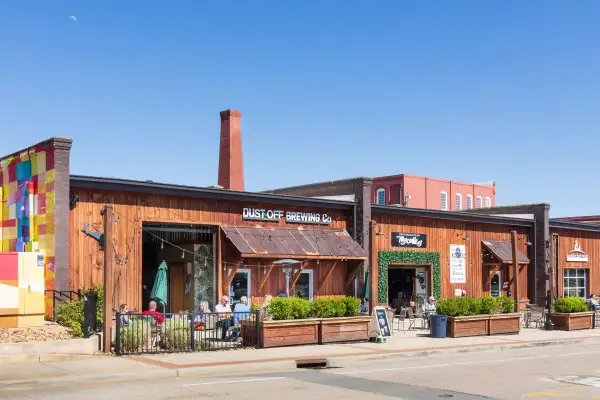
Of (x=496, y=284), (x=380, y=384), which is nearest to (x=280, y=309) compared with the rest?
(x=380, y=384)

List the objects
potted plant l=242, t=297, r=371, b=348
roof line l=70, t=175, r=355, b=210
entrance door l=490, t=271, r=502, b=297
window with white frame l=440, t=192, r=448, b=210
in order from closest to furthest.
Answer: potted plant l=242, t=297, r=371, b=348 → roof line l=70, t=175, r=355, b=210 → entrance door l=490, t=271, r=502, b=297 → window with white frame l=440, t=192, r=448, b=210

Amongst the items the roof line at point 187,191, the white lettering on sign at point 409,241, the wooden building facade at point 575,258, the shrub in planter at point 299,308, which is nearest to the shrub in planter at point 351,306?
the shrub in planter at point 299,308

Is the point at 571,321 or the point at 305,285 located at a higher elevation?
the point at 305,285

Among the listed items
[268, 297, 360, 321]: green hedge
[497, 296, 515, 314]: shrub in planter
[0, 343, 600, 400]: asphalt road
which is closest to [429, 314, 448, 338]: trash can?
[268, 297, 360, 321]: green hedge

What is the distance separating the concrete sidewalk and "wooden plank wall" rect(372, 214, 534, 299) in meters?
9.33

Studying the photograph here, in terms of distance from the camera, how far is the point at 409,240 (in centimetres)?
3462

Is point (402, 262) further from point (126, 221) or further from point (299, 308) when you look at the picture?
point (126, 221)

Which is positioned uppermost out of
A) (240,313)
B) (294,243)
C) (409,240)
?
(409,240)

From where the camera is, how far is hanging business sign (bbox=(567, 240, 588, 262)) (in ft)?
142

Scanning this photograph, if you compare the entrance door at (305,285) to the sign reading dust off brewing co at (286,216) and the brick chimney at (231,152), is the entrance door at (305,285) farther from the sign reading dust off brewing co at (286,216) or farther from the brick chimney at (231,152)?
the brick chimney at (231,152)

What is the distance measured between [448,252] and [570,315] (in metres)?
8.06

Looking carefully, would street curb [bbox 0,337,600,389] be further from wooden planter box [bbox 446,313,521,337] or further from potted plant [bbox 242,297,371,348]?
wooden planter box [bbox 446,313,521,337]

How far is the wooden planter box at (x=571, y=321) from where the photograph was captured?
29500 mm

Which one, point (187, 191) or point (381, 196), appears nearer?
point (187, 191)
